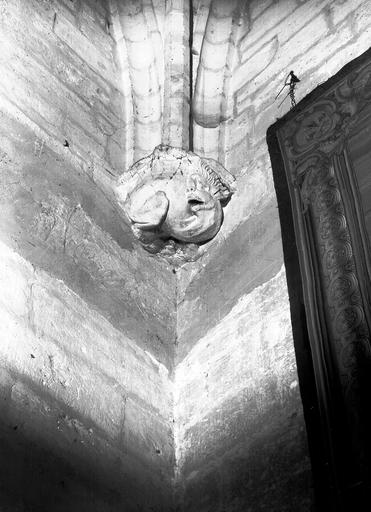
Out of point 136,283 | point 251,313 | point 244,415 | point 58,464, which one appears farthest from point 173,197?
point 58,464

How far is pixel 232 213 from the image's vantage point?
155 inches

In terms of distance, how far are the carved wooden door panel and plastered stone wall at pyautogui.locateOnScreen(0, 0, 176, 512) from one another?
1.97 ft

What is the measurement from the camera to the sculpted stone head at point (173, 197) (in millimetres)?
3848

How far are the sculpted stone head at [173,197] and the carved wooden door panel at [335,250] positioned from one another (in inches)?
11.8

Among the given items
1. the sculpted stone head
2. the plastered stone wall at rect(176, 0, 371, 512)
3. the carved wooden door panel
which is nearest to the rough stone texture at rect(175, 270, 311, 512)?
the plastered stone wall at rect(176, 0, 371, 512)

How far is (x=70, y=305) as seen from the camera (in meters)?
3.23

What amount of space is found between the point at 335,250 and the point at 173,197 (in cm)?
91

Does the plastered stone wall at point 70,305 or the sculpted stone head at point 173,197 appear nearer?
the plastered stone wall at point 70,305

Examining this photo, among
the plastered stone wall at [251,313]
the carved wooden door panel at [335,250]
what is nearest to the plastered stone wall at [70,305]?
the plastered stone wall at [251,313]

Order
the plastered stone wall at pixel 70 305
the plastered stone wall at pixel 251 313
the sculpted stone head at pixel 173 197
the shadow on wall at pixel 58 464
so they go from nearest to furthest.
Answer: the shadow on wall at pixel 58 464 → the plastered stone wall at pixel 70 305 → the plastered stone wall at pixel 251 313 → the sculpted stone head at pixel 173 197

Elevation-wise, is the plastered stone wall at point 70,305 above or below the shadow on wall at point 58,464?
above

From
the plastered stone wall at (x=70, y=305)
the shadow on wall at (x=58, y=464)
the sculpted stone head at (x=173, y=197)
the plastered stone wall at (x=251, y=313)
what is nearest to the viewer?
the shadow on wall at (x=58, y=464)

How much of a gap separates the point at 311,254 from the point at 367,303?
37cm

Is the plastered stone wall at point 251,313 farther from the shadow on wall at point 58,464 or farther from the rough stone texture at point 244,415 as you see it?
the shadow on wall at point 58,464
